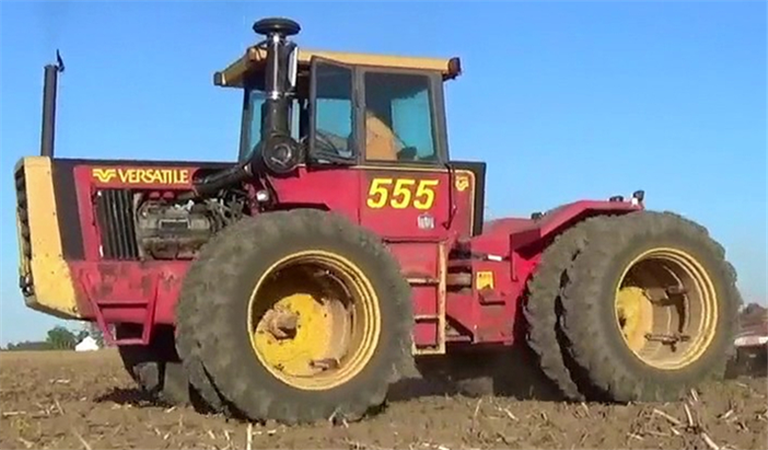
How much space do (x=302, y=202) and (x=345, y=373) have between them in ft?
4.65

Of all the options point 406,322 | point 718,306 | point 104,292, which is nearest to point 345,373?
point 406,322

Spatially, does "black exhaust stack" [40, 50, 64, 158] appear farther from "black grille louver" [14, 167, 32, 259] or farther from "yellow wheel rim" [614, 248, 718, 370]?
"yellow wheel rim" [614, 248, 718, 370]

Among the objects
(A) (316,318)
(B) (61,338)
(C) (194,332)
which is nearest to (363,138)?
(A) (316,318)

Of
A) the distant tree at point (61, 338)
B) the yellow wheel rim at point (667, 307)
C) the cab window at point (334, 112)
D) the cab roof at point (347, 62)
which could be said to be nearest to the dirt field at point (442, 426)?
the yellow wheel rim at point (667, 307)

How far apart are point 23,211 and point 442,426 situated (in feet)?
12.2

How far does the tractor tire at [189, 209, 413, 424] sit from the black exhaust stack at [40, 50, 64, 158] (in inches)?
79.0

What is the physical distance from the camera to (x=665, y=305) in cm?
1043

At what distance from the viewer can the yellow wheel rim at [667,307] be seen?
1015 cm

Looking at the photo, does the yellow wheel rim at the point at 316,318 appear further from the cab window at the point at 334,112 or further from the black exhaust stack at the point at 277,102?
the cab window at the point at 334,112

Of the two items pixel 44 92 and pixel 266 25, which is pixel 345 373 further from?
pixel 44 92

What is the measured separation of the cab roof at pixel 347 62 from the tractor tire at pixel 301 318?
152 cm

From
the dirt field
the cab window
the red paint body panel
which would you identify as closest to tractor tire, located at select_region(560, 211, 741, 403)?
the dirt field

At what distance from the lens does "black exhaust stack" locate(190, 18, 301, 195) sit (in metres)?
9.17

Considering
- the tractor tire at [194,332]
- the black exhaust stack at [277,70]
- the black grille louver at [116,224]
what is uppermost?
the black exhaust stack at [277,70]
